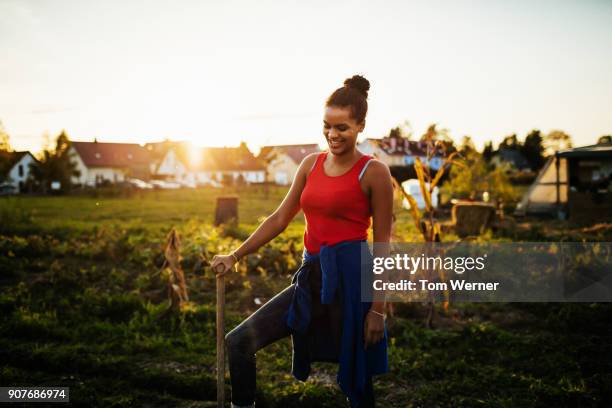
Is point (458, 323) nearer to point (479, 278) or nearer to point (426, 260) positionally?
point (426, 260)

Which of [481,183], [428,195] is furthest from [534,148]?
[428,195]

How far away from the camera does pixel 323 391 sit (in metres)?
4.05

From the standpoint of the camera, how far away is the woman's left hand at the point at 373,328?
8.43ft

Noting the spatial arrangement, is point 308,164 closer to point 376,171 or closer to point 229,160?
point 376,171

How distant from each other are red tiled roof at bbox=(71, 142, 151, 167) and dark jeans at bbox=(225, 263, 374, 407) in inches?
2389

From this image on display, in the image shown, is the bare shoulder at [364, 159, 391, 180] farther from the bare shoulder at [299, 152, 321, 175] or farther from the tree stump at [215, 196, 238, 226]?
the tree stump at [215, 196, 238, 226]

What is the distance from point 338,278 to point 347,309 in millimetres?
177

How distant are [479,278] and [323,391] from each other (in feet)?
13.3

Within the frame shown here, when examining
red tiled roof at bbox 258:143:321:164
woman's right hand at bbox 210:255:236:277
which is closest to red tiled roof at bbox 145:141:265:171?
red tiled roof at bbox 258:143:321:164

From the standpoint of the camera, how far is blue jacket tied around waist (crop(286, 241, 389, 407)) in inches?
102

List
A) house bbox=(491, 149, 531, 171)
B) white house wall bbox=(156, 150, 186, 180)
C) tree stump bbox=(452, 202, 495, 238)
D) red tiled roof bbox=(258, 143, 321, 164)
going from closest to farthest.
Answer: tree stump bbox=(452, 202, 495, 238), white house wall bbox=(156, 150, 186, 180), red tiled roof bbox=(258, 143, 321, 164), house bbox=(491, 149, 531, 171)

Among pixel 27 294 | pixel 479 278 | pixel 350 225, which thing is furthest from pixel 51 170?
pixel 350 225

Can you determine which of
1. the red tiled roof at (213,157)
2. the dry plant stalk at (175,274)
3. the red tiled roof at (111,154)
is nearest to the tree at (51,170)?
the red tiled roof at (111,154)

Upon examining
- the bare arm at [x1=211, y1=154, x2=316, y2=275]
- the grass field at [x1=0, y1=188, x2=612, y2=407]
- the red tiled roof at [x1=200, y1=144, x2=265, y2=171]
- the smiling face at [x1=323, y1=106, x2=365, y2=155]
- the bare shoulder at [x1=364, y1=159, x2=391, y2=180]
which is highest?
the red tiled roof at [x1=200, y1=144, x2=265, y2=171]
